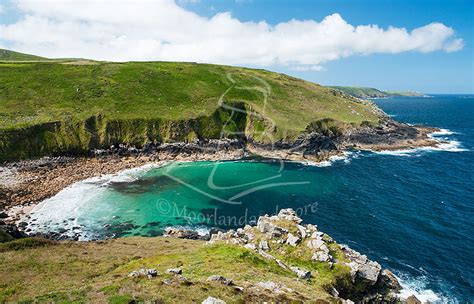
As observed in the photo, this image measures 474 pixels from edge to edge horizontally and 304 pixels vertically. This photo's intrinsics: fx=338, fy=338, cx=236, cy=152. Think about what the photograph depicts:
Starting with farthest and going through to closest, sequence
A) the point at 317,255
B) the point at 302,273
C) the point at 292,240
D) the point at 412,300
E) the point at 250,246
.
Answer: the point at 292,240, the point at 250,246, the point at 317,255, the point at 412,300, the point at 302,273

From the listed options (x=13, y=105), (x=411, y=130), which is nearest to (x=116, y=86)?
(x=13, y=105)

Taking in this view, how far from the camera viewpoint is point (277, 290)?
99.4ft

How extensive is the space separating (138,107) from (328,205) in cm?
7507

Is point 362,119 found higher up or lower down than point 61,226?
higher up

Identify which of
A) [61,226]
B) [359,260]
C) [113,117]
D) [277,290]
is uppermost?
[113,117]

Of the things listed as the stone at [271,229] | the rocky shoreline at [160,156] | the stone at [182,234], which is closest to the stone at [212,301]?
the stone at [271,229]

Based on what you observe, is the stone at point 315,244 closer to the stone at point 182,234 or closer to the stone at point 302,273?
the stone at point 302,273

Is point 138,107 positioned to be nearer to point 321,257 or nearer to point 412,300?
point 321,257

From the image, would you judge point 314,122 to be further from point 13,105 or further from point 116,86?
point 13,105

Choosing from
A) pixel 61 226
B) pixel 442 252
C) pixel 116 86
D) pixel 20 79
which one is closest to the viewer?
pixel 442 252

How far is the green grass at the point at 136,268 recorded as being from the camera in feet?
91.3

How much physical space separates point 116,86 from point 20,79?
107 ft

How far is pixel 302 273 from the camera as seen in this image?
125ft

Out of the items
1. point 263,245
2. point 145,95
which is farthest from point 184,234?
point 145,95
